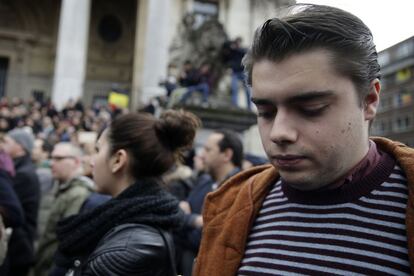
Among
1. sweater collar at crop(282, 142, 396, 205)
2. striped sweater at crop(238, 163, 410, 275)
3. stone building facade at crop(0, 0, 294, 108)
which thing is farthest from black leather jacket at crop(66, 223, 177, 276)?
stone building facade at crop(0, 0, 294, 108)

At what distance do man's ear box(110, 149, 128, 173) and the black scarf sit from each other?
124 mm

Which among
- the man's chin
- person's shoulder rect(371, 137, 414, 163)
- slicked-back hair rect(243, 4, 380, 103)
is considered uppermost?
slicked-back hair rect(243, 4, 380, 103)

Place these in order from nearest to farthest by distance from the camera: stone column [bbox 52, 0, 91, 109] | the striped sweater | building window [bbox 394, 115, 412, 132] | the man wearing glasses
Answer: the striped sweater < the man wearing glasses < stone column [bbox 52, 0, 91, 109] < building window [bbox 394, 115, 412, 132]

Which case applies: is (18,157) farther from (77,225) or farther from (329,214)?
(329,214)

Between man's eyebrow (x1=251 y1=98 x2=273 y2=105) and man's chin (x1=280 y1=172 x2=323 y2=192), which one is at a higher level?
man's eyebrow (x1=251 y1=98 x2=273 y2=105)

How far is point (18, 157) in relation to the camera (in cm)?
482

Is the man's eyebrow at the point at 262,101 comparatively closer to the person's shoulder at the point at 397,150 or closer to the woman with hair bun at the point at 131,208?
the person's shoulder at the point at 397,150

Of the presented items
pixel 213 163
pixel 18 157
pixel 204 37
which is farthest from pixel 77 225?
pixel 204 37

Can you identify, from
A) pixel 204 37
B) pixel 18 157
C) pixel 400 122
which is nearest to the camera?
pixel 18 157

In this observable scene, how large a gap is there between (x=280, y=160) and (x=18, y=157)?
4231 millimetres

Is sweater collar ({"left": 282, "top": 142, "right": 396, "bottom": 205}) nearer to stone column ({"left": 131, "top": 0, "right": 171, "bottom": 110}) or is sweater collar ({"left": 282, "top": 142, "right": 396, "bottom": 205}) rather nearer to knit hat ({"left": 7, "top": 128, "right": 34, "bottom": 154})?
knit hat ({"left": 7, "top": 128, "right": 34, "bottom": 154})

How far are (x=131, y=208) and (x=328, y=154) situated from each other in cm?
117

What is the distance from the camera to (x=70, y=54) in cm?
1811

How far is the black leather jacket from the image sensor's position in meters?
1.91
